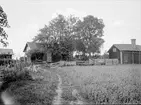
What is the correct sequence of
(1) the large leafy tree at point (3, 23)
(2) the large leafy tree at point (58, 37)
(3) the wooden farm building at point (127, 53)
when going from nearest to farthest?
(1) the large leafy tree at point (3, 23) < (2) the large leafy tree at point (58, 37) < (3) the wooden farm building at point (127, 53)

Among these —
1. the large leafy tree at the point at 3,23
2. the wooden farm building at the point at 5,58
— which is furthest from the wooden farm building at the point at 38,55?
the large leafy tree at the point at 3,23

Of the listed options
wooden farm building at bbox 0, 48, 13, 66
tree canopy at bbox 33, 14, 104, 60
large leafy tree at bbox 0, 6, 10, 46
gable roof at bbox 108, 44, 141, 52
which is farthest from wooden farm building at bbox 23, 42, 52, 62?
large leafy tree at bbox 0, 6, 10, 46

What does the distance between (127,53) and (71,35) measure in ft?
49.3

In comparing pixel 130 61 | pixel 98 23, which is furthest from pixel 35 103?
Answer: pixel 98 23

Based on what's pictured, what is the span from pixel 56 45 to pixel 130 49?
19.1 metres

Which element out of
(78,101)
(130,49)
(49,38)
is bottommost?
(78,101)

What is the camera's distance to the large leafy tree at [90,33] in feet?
142

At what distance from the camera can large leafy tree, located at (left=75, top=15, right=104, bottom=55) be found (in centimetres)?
4328

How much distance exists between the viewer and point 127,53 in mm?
40781

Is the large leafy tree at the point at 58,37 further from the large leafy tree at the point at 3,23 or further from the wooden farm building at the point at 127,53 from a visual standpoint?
the large leafy tree at the point at 3,23

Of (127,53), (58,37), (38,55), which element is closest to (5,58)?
(38,55)

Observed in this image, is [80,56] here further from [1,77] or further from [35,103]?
[35,103]

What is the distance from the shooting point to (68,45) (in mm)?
37094

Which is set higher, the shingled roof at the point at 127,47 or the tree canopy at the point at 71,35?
the tree canopy at the point at 71,35
